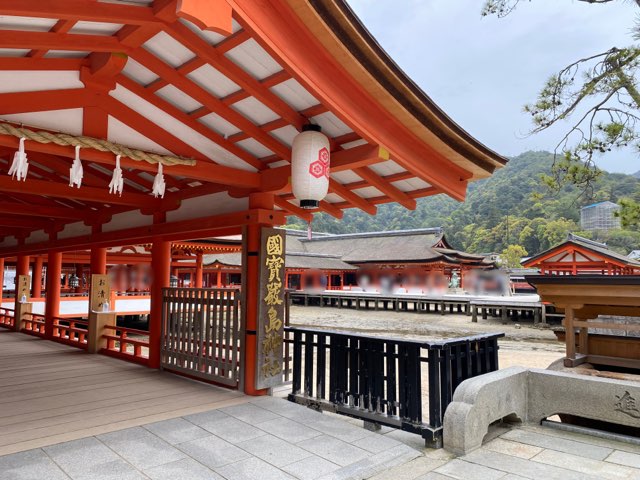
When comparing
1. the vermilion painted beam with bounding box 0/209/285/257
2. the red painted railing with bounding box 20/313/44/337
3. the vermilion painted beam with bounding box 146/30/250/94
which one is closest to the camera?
the vermilion painted beam with bounding box 146/30/250/94

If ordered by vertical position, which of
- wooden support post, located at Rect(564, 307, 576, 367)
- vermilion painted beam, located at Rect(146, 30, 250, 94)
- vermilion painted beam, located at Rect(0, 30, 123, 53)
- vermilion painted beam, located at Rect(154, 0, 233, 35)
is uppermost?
vermilion painted beam, located at Rect(146, 30, 250, 94)

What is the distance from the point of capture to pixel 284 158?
570cm

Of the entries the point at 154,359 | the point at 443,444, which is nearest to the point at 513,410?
the point at 443,444

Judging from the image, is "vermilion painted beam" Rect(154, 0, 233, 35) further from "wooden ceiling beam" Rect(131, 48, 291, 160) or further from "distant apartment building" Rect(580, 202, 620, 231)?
"distant apartment building" Rect(580, 202, 620, 231)

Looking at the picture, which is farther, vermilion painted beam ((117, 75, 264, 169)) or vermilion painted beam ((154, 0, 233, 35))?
vermilion painted beam ((117, 75, 264, 169))

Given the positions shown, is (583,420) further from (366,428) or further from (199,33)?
(199,33)

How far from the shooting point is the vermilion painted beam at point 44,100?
4.29 metres

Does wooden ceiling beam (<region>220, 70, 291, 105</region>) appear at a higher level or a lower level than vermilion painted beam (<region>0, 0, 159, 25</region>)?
higher

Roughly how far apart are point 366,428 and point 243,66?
4021 millimetres

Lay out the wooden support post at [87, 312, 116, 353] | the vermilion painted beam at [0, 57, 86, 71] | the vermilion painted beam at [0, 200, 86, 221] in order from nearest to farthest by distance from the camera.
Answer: the vermilion painted beam at [0, 57, 86, 71], the vermilion painted beam at [0, 200, 86, 221], the wooden support post at [87, 312, 116, 353]

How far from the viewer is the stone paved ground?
141 inches

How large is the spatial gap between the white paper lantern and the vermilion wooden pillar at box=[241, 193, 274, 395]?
4.30 ft

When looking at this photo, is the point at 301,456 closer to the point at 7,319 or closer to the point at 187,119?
the point at 187,119

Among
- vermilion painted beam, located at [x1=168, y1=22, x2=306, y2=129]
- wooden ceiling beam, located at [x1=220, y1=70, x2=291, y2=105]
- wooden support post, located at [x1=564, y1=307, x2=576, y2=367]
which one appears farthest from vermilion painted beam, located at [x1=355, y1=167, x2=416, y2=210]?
wooden support post, located at [x1=564, y1=307, x2=576, y2=367]
